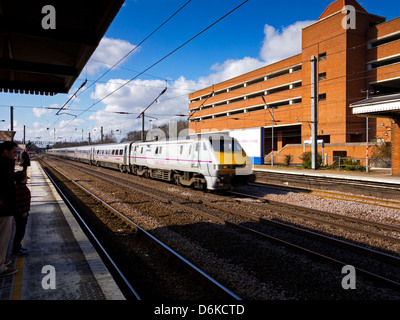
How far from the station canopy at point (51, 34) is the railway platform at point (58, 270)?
3.89 metres

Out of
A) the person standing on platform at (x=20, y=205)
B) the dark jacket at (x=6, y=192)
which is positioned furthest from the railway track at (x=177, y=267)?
the dark jacket at (x=6, y=192)

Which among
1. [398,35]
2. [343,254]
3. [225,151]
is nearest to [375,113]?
[225,151]

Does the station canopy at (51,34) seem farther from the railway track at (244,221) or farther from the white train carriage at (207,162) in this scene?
the white train carriage at (207,162)

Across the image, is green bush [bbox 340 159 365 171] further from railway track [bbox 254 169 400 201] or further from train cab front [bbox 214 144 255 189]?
train cab front [bbox 214 144 255 189]

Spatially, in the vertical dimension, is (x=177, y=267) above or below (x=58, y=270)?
below

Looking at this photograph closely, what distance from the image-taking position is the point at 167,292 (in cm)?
405

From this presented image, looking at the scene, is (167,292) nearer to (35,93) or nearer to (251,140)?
(35,93)

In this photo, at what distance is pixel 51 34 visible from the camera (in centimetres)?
521

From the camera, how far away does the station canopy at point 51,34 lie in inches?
187

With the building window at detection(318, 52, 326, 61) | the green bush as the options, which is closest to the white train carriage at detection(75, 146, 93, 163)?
the green bush

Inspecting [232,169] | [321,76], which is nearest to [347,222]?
[232,169]

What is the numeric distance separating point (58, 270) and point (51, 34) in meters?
4.29

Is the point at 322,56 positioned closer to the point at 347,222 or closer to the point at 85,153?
the point at 347,222
